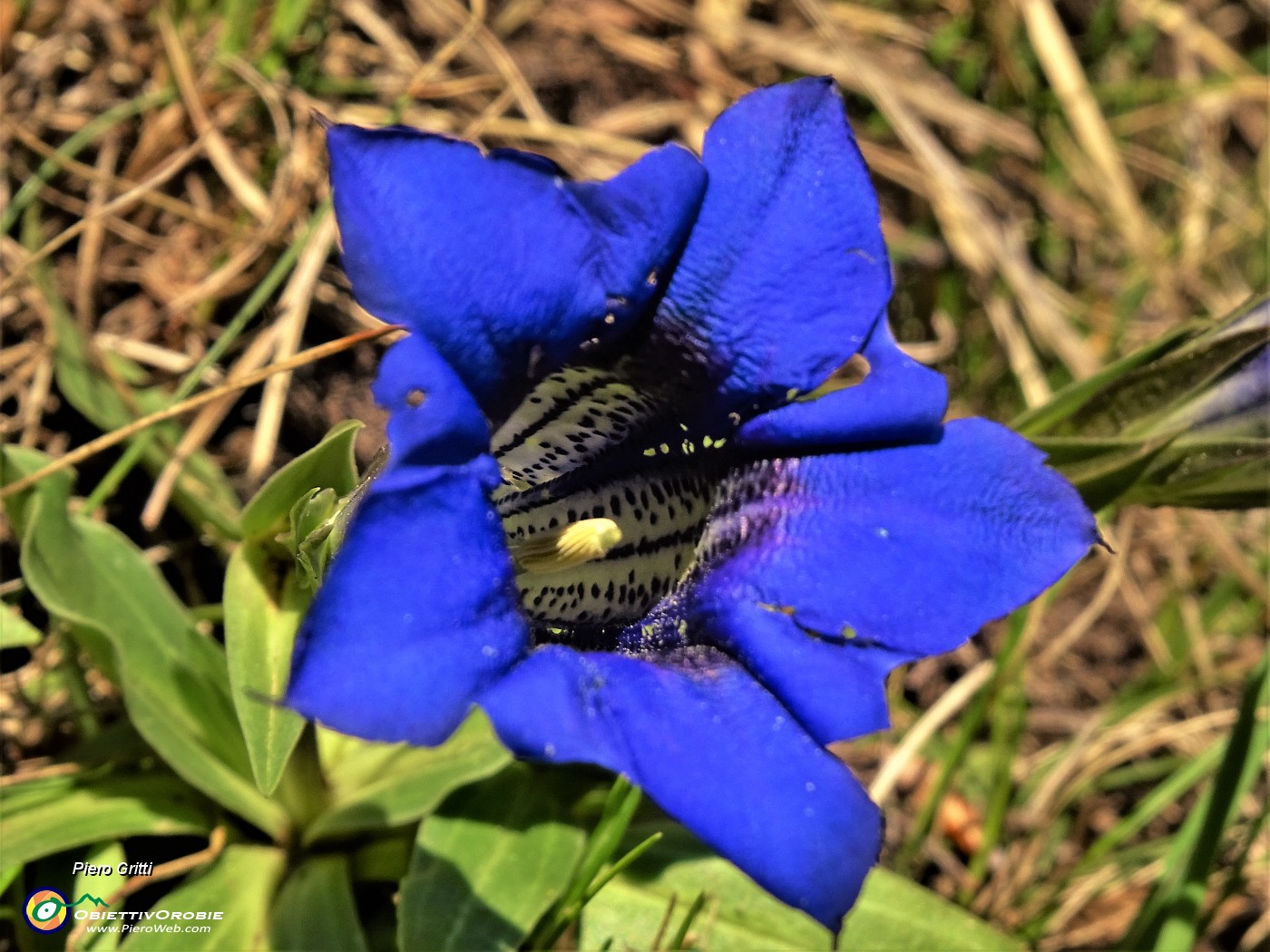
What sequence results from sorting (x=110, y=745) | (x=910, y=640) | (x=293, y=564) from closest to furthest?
(x=910, y=640) < (x=293, y=564) < (x=110, y=745)

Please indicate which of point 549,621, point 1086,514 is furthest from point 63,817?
point 1086,514

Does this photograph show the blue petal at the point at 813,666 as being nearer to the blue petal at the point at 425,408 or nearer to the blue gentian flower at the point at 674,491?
the blue gentian flower at the point at 674,491

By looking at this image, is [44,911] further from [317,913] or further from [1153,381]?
[1153,381]

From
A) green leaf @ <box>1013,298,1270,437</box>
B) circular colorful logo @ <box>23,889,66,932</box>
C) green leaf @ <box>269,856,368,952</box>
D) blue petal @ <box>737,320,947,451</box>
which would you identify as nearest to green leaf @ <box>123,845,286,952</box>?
green leaf @ <box>269,856,368,952</box>

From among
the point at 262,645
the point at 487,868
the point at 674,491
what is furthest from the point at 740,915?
the point at 262,645

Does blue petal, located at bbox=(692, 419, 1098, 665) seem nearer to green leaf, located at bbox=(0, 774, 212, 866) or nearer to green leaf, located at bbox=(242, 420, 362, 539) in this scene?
green leaf, located at bbox=(242, 420, 362, 539)

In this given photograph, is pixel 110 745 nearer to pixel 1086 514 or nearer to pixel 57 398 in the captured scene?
pixel 57 398

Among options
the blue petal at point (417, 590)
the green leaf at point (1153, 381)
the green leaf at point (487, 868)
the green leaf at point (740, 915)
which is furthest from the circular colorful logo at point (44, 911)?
the green leaf at point (1153, 381)
